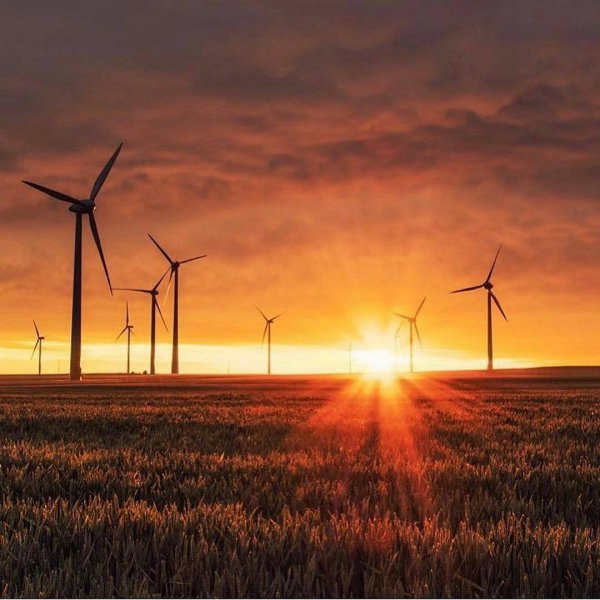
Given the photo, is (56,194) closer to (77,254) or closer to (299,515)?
(77,254)

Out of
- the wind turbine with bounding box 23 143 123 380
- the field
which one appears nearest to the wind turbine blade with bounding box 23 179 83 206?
the wind turbine with bounding box 23 143 123 380

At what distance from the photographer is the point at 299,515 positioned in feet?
22.1

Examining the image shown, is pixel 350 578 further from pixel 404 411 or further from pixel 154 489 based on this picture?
pixel 404 411

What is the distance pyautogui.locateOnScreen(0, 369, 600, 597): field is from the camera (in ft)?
14.8

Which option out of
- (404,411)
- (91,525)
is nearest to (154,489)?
(91,525)

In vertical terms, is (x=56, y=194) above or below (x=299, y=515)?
above

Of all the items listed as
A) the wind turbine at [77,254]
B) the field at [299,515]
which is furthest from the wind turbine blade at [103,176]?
the field at [299,515]

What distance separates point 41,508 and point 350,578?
3.61 metres

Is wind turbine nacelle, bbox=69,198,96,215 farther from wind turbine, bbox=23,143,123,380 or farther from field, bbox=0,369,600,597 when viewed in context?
field, bbox=0,369,600,597

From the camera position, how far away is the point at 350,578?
436cm

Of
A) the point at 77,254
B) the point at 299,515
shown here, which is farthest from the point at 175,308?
the point at 299,515

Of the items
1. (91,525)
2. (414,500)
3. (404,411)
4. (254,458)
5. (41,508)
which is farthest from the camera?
(404,411)

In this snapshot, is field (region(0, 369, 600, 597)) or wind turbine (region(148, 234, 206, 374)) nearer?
field (region(0, 369, 600, 597))

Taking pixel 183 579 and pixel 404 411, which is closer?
pixel 183 579
